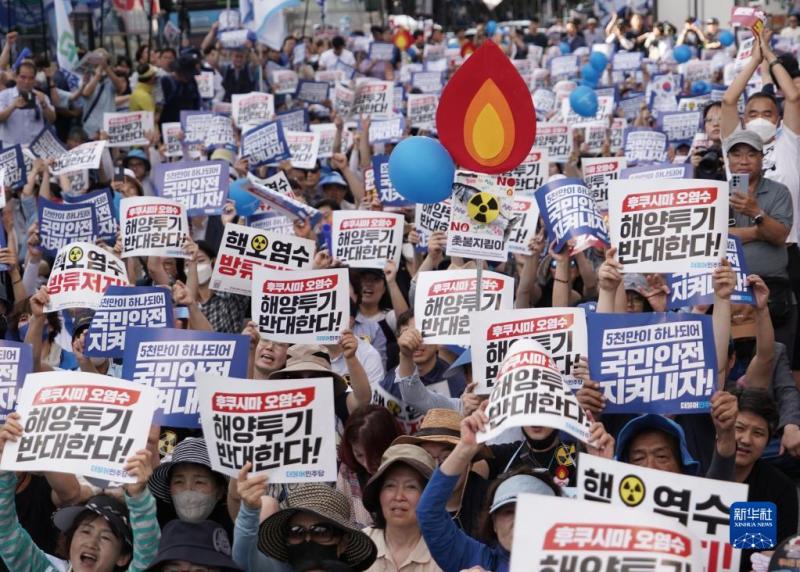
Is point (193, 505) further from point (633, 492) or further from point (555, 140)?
point (555, 140)

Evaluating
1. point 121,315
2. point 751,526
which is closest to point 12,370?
point 121,315

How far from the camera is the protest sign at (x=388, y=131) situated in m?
15.3

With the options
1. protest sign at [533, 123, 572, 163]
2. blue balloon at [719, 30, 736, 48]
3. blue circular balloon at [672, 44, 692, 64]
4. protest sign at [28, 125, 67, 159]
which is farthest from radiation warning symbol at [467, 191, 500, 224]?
blue balloon at [719, 30, 736, 48]

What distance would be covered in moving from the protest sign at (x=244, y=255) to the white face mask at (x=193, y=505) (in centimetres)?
296

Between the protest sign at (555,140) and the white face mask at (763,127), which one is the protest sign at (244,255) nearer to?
the white face mask at (763,127)

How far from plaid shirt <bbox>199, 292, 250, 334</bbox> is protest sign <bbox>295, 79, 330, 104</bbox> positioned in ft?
36.5

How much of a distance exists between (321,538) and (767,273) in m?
3.77

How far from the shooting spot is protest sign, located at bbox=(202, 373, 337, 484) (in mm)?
5332

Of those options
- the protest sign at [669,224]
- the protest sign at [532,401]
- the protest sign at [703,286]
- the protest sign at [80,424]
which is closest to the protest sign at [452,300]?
the protest sign at [703,286]

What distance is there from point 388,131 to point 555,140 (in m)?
2.48

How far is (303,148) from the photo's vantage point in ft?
44.8

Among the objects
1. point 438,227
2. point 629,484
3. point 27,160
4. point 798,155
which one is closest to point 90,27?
point 27,160

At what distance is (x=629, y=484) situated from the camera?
180 inches

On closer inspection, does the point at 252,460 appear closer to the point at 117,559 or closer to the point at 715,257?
the point at 117,559
